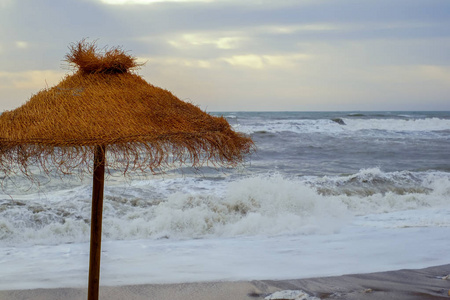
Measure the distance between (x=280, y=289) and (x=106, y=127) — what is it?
8.42ft

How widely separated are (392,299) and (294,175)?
8.02 m

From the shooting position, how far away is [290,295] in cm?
409

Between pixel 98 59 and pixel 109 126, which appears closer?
pixel 109 126

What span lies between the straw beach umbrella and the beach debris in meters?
1.80

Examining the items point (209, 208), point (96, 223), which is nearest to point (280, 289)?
point (96, 223)

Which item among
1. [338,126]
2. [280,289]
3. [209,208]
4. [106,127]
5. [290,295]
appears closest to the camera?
[106,127]

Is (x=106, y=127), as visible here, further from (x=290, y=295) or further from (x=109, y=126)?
(x=290, y=295)

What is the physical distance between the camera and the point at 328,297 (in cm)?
407

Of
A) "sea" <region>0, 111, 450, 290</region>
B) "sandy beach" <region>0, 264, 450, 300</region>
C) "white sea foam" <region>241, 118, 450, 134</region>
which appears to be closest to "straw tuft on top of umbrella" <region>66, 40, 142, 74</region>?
"sea" <region>0, 111, 450, 290</region>

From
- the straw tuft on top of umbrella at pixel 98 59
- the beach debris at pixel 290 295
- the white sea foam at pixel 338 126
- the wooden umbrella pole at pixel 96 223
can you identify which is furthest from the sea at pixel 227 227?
the white sea foam at pixel 338 126

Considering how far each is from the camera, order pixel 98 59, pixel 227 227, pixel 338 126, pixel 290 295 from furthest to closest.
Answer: pixel 338 126, pixel 227 227, pixel 290 295, pixel 98 59

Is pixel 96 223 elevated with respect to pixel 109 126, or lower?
lower

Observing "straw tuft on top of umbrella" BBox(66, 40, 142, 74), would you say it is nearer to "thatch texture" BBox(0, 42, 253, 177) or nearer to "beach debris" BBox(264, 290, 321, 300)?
"thatch texture" BBox(0, 42, 253, 177)

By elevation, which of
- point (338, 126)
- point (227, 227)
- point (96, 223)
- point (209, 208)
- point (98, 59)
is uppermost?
point (98, 59)
